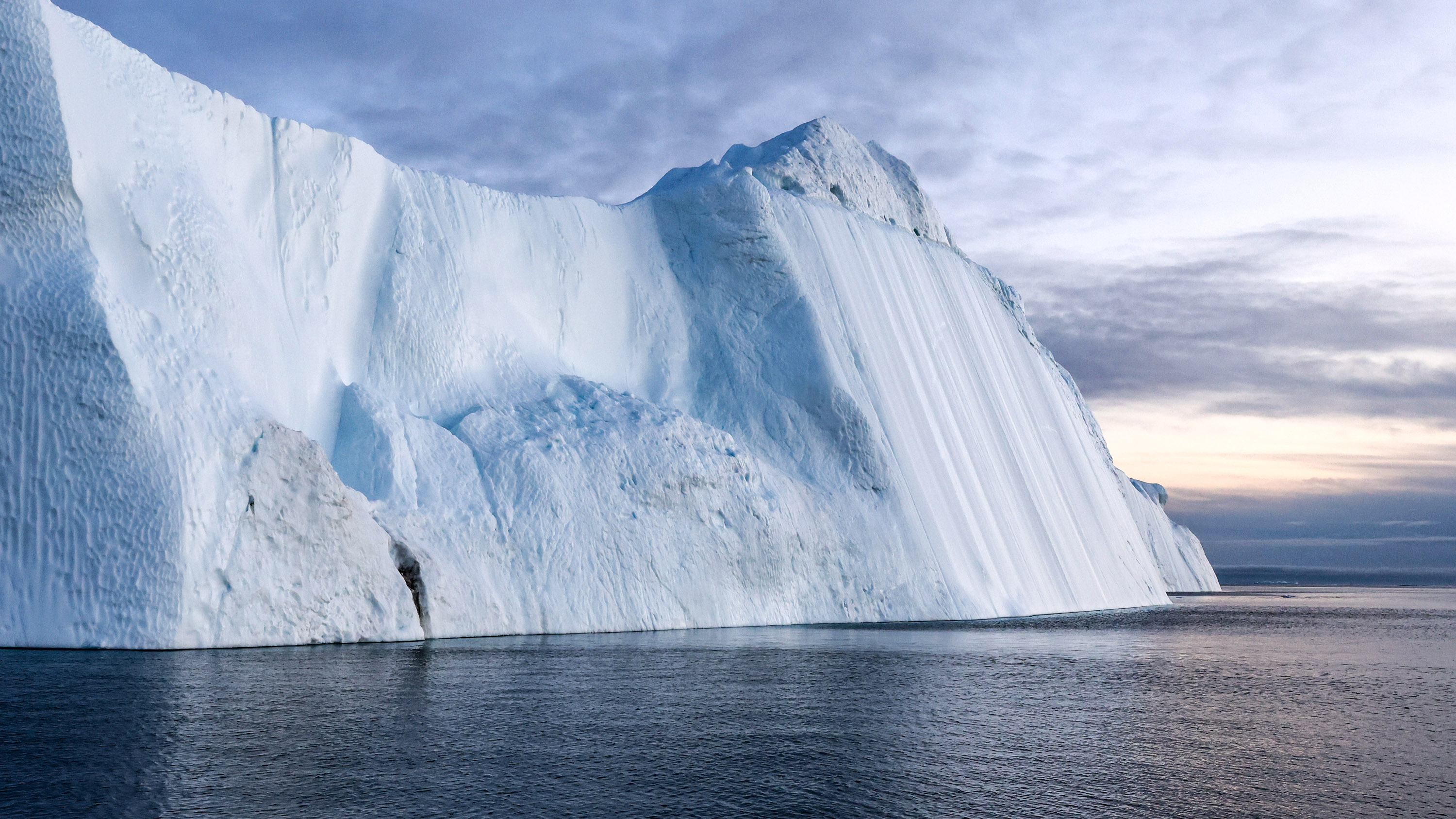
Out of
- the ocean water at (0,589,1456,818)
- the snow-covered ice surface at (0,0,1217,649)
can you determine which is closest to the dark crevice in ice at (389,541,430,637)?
the snow-covered ice surface at (0,0,1217,649)

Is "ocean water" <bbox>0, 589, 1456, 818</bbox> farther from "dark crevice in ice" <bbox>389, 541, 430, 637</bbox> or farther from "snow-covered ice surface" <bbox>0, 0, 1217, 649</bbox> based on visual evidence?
"snow-covered ice surface" <bbox>0, 0, 1217, 649</bbox>

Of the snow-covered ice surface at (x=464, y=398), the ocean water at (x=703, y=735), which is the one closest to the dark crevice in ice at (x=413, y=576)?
the snow-covered ice surface at (x=464, y=398)

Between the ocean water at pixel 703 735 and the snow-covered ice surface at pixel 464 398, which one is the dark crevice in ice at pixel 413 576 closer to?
the snow-covered ice surface at pixel 464 398

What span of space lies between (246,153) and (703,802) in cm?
1945

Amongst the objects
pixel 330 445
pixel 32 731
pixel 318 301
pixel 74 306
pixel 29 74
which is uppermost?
pixel 29 74

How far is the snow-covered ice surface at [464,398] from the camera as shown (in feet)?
51.3

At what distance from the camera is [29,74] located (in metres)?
17.1

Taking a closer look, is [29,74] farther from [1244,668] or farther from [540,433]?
[1244,668]

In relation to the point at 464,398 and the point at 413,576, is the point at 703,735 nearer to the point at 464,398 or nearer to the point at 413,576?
the point at 413,576

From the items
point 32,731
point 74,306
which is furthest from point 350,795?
point 74,306

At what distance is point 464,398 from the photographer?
24.1 meters

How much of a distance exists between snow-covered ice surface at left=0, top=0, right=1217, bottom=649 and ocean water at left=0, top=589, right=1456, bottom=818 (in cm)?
216

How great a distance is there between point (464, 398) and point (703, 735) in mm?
16080

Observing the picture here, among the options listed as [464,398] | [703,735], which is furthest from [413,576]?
[703,735]
